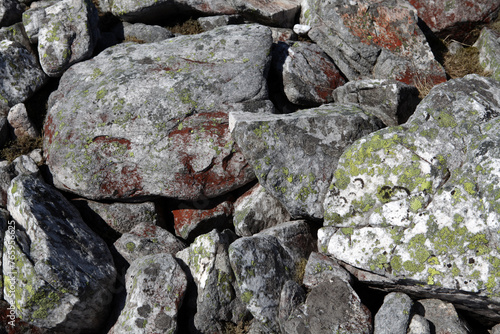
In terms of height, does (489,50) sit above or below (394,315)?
above

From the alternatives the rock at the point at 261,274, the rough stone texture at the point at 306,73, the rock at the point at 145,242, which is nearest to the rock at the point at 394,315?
the rock at the point at 261,274

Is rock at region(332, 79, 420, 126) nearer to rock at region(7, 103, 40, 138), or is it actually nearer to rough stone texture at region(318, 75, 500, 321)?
rough stone texture at region(318, 75, 500, 321)

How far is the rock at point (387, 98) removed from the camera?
8688 mm

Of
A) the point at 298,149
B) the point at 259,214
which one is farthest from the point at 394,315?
the point at 298,149

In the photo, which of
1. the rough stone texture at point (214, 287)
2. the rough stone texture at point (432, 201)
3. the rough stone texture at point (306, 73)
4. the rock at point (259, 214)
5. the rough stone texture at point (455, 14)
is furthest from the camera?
the rough stone texture at point (455, 14)

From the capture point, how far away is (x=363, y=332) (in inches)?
261

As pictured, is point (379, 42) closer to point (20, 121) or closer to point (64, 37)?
point (64, 37)

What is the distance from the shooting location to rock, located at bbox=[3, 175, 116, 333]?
6.95 meters

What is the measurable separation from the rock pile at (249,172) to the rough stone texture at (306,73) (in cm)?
5

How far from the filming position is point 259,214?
8508 mm

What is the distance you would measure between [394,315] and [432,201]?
194 cm

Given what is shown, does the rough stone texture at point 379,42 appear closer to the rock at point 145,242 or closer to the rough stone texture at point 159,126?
the rough stone texture at point 159,126

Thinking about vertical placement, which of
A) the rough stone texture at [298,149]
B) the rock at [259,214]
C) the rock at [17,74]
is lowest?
the rock at [259,214]

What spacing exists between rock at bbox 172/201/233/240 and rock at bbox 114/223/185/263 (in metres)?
0.35
